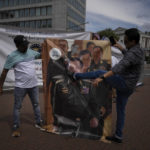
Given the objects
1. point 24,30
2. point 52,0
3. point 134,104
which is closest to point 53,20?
point 52,0

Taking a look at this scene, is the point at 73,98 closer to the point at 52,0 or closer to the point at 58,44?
the point at 58,44

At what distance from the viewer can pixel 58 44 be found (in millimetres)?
3189

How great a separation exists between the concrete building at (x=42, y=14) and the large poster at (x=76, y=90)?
36920 millimetres

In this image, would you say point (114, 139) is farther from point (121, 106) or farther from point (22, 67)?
point (22, 67)

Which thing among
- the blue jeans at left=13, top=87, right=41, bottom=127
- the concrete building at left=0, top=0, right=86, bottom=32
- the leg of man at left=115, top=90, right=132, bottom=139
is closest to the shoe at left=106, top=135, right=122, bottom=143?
the leg of man at left=115, top=90, right=132, bottom=139

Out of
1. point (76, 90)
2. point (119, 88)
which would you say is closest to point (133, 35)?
point (119, 88)

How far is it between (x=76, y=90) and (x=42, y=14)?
4485 centimetres

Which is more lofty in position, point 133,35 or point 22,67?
point 133,35

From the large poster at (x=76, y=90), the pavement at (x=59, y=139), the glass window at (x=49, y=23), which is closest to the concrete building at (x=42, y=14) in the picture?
the glass window at (x=49, y=23)

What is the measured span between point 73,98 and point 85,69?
0.58m

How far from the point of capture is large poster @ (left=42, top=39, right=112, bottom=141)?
306 centimetres

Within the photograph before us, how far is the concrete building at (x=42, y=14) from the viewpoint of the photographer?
41312 millimetres

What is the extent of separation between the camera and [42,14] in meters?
44.0

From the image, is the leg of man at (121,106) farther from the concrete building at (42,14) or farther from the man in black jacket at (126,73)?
the concrete building at (42,14)
